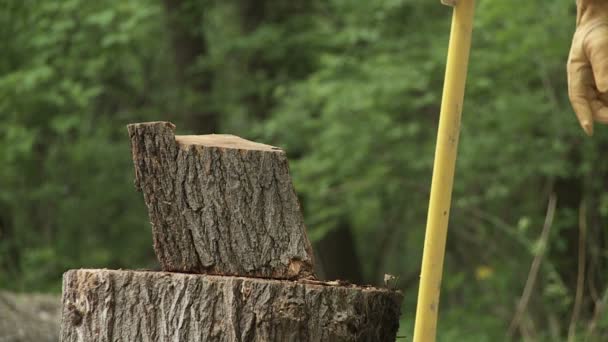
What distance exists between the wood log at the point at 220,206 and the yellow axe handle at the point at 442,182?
330 millimetres

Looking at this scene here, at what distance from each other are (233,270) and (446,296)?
31.2ft

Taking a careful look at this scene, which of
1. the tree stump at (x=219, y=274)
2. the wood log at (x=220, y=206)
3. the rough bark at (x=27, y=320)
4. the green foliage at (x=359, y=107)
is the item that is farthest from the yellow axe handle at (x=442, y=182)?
the green foliage at (x=359, y=107)

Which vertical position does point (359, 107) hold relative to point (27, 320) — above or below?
above

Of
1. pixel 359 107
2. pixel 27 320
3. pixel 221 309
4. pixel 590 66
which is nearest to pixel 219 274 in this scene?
pixel 221 309

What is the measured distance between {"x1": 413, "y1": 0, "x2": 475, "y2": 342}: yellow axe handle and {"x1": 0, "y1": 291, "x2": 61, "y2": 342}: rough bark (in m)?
3.47

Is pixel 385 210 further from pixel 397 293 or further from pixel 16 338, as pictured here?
pixel 397 293

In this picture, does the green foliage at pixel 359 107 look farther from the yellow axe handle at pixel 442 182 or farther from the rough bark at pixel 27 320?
the yellow axe handle at pixel 442 182

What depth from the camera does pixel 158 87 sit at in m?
9.94

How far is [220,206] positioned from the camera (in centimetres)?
261

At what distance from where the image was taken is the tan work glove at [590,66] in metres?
2.62

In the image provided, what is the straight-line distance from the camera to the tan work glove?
8.58 ft

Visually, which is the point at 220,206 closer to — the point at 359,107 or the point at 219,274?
the point at 219,274

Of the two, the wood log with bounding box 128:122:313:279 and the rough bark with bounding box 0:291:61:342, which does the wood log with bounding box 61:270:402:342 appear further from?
the rough bark with bounding box 0:291:61:342

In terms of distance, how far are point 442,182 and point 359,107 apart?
185 inches
